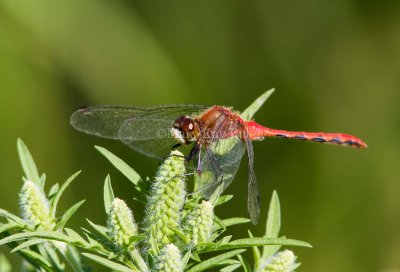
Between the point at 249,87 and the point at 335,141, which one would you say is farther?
the point at 249,87

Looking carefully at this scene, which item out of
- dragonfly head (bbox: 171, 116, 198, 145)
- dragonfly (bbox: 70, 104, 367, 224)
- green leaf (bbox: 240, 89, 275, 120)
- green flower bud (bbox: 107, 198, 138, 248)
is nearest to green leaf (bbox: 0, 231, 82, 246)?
green flower bud (bbox: 107, 198, 138, 248)

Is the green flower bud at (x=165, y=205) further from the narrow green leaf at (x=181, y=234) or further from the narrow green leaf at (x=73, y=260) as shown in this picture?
the narrow green leaf at (x=73, y=260)

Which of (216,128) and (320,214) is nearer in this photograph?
(216,128)

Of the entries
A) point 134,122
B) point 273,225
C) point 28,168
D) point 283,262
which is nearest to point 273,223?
point 273,225

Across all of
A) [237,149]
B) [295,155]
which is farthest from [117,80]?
[237,149]

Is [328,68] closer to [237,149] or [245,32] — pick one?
[245,32]

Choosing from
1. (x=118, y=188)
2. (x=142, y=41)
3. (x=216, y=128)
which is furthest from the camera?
(x=142, y=41)

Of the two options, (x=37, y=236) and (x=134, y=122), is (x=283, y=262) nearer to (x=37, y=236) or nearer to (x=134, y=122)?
(x=37, y=236)
